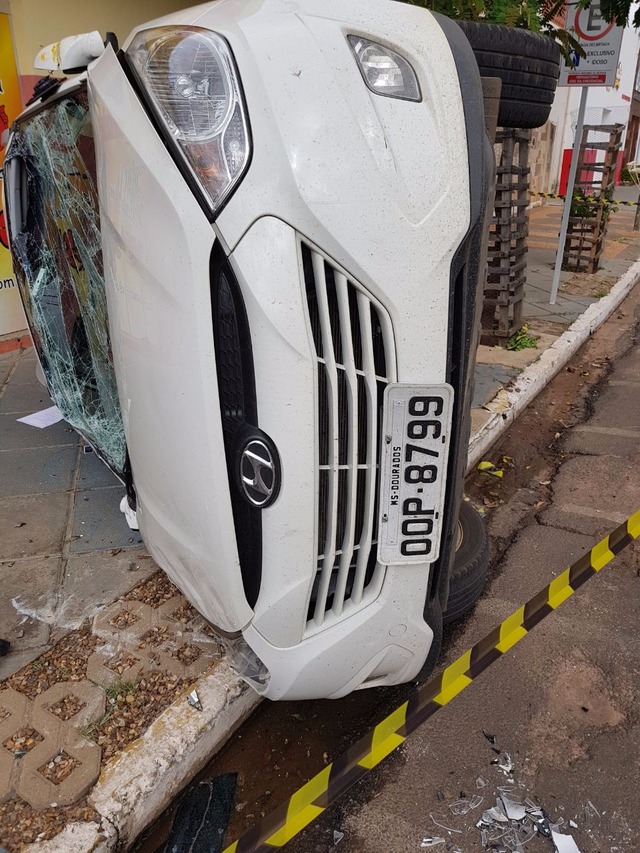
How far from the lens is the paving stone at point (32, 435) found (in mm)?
4164

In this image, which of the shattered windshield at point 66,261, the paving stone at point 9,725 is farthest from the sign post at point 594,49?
the paving stone at point 9,725

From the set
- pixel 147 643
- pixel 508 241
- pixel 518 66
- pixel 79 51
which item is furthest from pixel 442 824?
pixel 508 241

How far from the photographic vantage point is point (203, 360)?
1674mm

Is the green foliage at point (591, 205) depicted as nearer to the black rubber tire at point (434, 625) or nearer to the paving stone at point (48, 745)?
the black rubber tire at point (434, 625)

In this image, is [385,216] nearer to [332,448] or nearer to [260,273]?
[260,273]

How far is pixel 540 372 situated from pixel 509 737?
382 cm

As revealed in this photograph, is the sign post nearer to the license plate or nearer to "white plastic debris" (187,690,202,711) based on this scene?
the license plate

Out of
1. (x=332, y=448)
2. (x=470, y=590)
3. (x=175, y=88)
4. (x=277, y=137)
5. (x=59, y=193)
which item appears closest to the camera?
(x=277, y=137)

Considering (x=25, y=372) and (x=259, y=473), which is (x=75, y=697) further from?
(x=25, y=372)

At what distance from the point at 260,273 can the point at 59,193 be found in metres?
2.16

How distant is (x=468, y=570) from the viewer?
2629 mm

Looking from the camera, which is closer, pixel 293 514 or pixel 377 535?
pixel 293 514

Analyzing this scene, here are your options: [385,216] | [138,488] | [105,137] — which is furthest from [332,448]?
[105,137]

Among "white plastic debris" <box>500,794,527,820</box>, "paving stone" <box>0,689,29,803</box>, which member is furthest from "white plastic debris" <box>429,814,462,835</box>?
"paving stone" <box>0,689,29,803</box>
